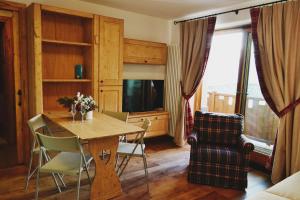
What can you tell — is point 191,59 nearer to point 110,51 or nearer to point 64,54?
point 110,51

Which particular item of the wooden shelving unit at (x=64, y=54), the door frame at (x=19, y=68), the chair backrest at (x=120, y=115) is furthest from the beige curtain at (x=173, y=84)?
the door frame at (x=19, y=68)

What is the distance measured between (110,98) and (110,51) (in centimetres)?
74

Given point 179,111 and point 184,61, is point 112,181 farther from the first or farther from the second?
point 184,61

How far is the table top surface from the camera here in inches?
88.3

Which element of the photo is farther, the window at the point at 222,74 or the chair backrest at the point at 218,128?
the window at the point at 222,74

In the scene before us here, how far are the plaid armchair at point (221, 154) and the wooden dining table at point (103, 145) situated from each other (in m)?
0.94

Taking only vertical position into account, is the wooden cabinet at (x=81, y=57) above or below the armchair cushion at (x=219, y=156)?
above

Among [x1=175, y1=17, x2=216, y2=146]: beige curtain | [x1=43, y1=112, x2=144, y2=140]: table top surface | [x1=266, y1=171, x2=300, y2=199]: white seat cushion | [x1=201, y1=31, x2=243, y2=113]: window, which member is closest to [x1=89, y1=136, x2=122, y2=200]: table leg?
[x1=43, y1=112, x2=144, y2=140]: table top surface

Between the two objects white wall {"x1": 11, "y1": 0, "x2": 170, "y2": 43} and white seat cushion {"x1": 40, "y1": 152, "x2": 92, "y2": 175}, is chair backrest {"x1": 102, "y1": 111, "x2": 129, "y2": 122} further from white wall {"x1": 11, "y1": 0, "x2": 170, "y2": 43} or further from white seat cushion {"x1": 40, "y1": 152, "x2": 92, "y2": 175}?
white wall {"x1": 11, "y1": 0, "x2": 170, "y2": 43}

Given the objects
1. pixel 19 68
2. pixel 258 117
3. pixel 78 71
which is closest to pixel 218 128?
pixel 258 117

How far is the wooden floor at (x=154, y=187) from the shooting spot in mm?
2594

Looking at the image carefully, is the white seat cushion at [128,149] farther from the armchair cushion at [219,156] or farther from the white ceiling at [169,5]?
the white ceiling at [169,5]

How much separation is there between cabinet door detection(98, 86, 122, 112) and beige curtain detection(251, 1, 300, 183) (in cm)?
214

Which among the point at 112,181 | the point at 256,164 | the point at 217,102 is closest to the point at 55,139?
the point at 112,181
